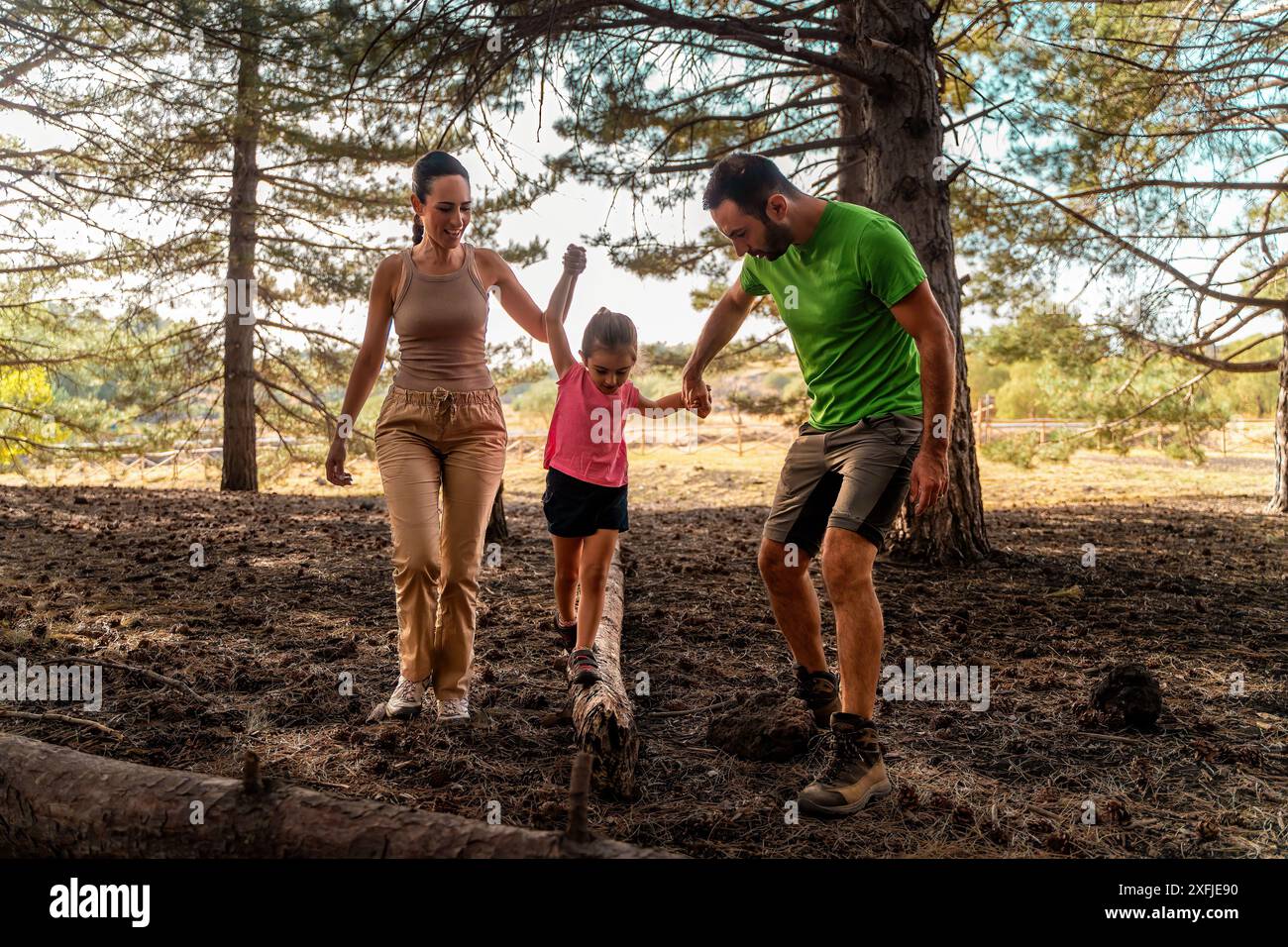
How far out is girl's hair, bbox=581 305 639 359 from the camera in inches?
148

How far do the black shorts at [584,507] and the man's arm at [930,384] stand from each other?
1.35 metres

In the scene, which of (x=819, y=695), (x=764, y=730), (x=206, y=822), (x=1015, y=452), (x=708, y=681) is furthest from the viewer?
(x=1015, y=452)

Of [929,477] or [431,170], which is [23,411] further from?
[929,477]

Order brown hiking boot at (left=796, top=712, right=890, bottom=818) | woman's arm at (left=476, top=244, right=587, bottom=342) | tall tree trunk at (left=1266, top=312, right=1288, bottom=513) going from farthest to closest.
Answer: tall tree trunk at (left=1266, top=312, right=1288, bottom=513) < woman's arm at (left=476, top=244, right=587, bottom=342) < brown hiking boot at (left=796, top=712, right=890, bottom=818)

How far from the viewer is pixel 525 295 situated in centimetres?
374

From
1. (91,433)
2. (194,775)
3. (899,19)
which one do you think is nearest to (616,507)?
(194,775)

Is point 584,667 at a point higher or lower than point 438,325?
lower

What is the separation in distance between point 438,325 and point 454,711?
1489 millimetres

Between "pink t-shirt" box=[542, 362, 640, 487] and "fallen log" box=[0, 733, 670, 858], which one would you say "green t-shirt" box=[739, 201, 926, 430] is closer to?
"pink t-shirt" box=[542, 362, 640, 487]

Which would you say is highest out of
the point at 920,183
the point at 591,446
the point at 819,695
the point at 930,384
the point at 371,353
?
the point at 920,183

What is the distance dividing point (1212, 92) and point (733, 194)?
28.1ft

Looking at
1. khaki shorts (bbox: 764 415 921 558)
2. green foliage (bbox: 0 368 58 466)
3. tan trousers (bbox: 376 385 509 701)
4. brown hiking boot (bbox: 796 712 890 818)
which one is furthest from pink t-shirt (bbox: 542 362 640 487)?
green foliage (bbox: 0 368 58 466)

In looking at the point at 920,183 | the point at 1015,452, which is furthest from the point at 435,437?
the point at 1015,452
